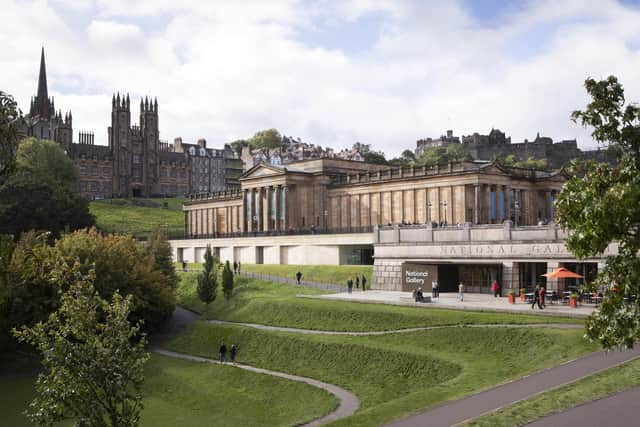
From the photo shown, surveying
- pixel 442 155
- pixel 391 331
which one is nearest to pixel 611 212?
pixel 391 331

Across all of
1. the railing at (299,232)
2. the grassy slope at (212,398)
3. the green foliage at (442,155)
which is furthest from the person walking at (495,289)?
the green foliage at (442,155)

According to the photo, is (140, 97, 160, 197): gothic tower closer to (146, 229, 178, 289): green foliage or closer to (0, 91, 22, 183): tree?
(146, 229, 178, 289): green foliage

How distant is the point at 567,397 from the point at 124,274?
4041 centimetres

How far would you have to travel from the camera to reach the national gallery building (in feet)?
169

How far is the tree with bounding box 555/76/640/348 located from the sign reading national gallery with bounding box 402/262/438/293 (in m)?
41.3

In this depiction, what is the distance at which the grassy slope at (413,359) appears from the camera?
2881 cm

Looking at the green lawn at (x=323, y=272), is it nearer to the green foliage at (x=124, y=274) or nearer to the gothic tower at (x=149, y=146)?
the green foliage at (x=124, y=274)

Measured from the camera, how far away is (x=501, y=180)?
267 ft

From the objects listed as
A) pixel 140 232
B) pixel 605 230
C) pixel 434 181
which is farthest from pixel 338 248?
pixel 605 230

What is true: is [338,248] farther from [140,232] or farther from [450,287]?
[140,232]

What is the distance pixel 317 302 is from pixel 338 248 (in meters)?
26.6

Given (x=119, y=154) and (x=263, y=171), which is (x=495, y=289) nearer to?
(x=263, y=171)

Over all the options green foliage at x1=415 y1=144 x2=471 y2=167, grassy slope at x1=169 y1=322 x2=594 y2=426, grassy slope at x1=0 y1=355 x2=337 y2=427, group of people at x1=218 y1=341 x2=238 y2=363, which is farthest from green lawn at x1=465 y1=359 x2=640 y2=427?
green foliage at x1=415 y1=144 x2=471 y2=167

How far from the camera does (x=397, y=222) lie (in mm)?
87125
